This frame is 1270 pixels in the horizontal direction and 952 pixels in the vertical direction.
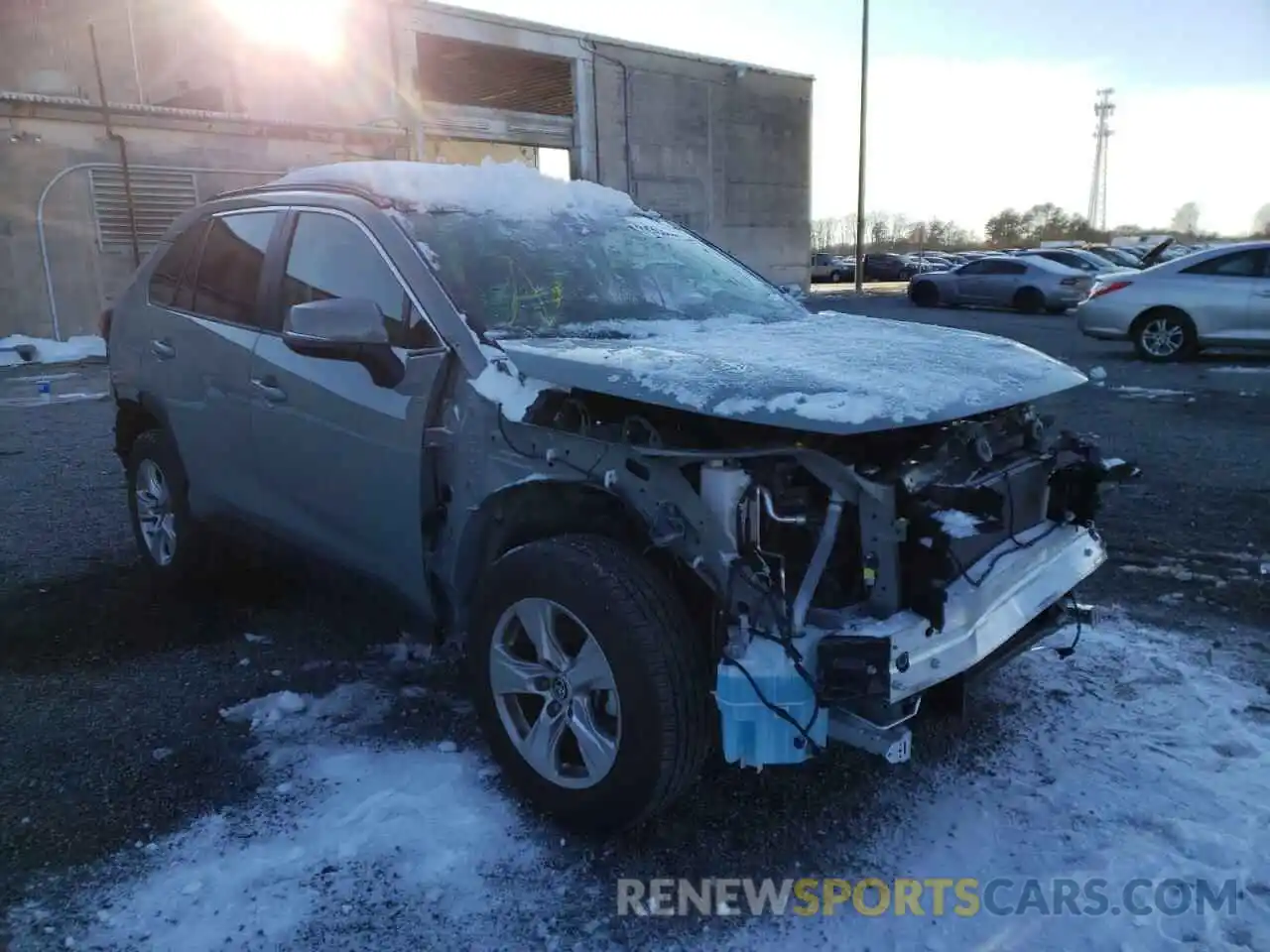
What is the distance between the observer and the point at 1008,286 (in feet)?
70.6

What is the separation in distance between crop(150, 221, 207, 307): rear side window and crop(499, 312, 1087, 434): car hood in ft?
7.07

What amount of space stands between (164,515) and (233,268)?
1390mm

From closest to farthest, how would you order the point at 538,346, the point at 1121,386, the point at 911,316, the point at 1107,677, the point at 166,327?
the point at 538,346
the point at 1107,677
the point at 166,327
the point at 1121,386
the point at 911,316

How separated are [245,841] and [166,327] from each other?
2552 millimetres

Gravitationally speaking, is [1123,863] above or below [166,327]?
below

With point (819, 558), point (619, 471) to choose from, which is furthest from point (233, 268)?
point (819, 558)

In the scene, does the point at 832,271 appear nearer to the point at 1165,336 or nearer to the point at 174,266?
the point at 1165,336

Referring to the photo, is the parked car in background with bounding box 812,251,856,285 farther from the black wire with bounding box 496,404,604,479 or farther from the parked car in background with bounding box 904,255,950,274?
the black wire with bounding box 496,404,604,479

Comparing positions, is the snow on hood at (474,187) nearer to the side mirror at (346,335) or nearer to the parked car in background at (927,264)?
the side mirror at (346,335)

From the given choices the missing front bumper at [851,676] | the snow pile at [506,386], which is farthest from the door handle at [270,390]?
the missing front bumper at [851,676]

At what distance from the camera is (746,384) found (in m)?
2.39

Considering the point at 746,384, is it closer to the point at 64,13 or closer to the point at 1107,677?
the point at 1107,677

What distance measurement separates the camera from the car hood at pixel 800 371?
2285mm

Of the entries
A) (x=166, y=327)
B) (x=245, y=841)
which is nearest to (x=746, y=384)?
(x=245, y=841)
